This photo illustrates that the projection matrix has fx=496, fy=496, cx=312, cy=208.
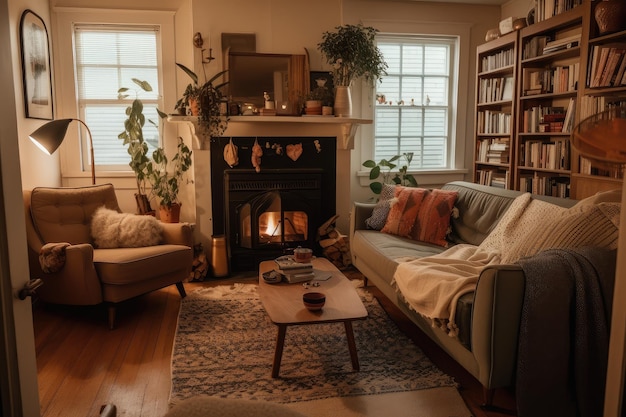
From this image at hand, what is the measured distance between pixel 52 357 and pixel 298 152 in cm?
257

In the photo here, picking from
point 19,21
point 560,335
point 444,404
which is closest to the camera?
point 560,335

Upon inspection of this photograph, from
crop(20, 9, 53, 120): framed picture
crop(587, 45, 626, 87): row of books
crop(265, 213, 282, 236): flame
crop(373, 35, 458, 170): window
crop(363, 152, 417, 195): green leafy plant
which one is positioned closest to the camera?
crop(587, 45, 626, 87): row of books

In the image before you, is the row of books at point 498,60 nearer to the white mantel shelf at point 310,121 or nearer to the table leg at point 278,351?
A: the white mantel shelf at point 310,121

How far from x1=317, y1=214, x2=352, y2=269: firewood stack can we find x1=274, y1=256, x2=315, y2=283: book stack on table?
61.2 inches

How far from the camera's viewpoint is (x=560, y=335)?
1965 millimetres

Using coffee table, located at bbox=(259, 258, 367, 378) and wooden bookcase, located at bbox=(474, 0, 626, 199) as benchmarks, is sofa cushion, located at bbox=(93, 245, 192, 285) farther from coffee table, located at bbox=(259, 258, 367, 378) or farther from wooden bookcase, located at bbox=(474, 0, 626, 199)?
wooden bookcase, located at bbox=(474, 0, 626, 199)

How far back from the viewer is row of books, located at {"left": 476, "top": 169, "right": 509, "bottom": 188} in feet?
15.6

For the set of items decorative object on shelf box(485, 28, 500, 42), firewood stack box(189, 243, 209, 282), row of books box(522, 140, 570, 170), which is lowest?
firewood stack box(189, 243, 209, 282)

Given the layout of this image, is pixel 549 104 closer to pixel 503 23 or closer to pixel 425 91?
pixel 503 23

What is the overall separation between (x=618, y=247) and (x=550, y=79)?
3226mm

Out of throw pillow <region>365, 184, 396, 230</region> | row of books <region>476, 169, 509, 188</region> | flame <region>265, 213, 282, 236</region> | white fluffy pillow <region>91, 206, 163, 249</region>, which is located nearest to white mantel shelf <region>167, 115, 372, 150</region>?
throw pillow <region>365, 184, 396, 230</region>

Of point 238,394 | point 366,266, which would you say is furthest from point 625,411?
point 366,266

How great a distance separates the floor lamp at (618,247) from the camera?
4.44ft

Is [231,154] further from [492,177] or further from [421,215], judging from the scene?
[492,177]
